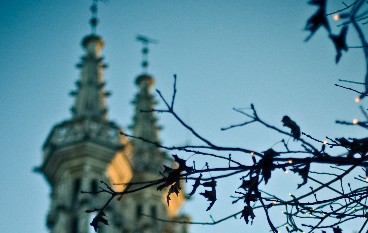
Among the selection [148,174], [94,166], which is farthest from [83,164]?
[148,174]

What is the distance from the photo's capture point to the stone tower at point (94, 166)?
18969 millimetres

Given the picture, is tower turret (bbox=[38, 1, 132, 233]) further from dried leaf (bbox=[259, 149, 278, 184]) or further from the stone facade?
dried leaf (bbox=[259, 149, 278, 184])

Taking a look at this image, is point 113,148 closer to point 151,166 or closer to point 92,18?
point 151,166

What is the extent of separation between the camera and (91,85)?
79.8 ft

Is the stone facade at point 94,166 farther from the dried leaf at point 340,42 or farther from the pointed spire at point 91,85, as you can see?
the dried leaf at point 340,42

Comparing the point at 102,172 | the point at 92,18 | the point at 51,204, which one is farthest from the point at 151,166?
the point at 92,18

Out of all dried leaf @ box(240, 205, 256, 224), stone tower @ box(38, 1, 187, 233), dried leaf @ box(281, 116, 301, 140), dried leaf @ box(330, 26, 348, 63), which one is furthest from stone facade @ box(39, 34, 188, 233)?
dried leaf @ box(330, 26, 348, 63)

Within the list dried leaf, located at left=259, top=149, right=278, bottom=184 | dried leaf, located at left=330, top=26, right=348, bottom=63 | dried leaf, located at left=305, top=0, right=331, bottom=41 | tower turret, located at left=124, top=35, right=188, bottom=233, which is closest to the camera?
dried leaf, located at left=305, top=0, right=331, bottom=41

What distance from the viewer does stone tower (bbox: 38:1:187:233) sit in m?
19.0

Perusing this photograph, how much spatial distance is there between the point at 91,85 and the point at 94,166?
4.82m

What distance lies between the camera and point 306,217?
337 cm

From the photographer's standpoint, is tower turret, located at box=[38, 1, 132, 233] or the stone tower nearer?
tower turret, located at box=[38, 1, 132, 233]

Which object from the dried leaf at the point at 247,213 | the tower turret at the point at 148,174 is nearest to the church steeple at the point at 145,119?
the tower turret at the point at 148,174

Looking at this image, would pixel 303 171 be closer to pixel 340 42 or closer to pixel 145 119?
pixel 340 42
